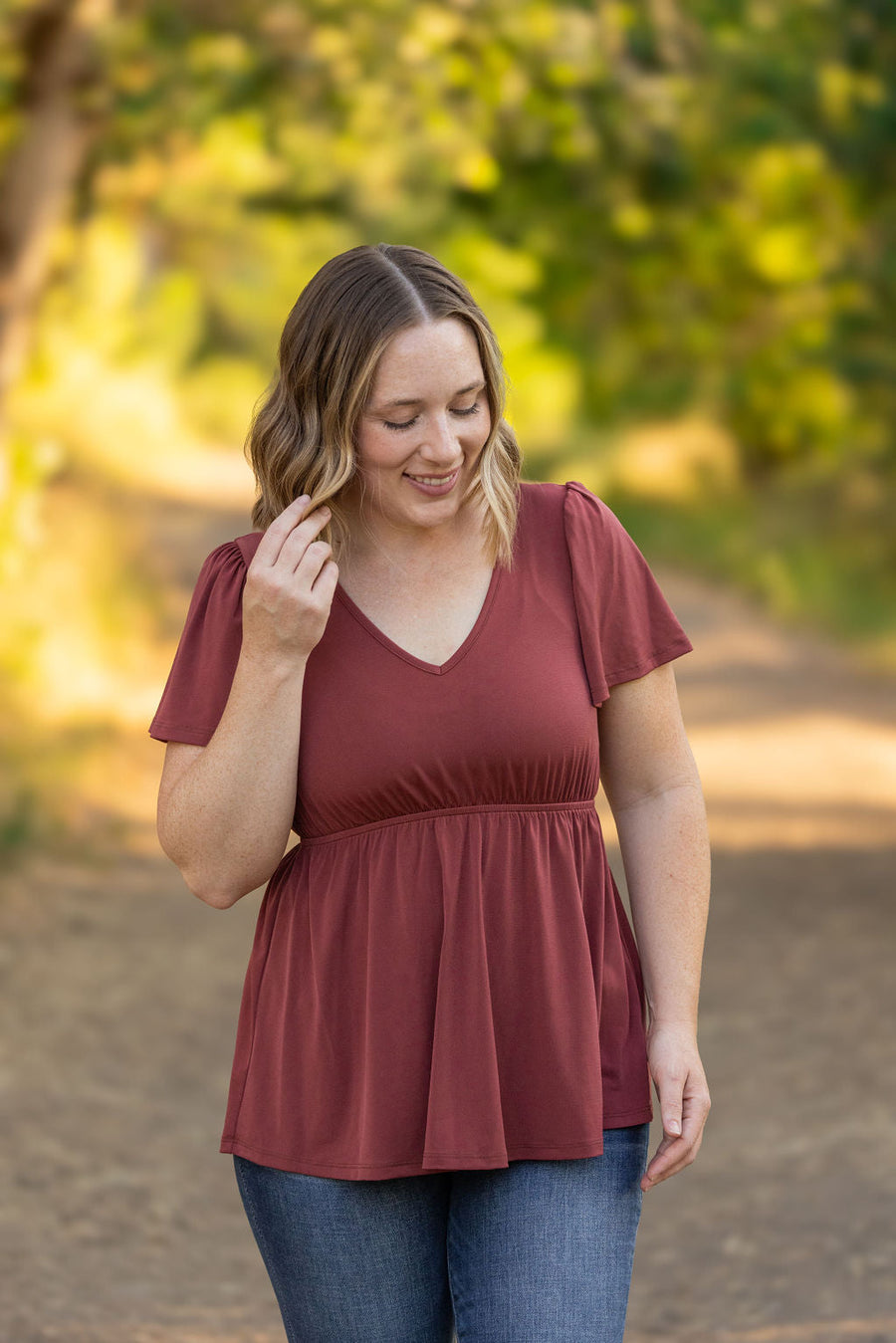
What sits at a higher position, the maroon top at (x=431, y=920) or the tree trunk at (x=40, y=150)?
the tree trunk at (x=40, y=150)

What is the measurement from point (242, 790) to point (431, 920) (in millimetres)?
283

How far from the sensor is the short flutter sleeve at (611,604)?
2.15 meters

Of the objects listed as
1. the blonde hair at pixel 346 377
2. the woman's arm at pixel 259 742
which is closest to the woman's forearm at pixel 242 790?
the woman's arm at pixel 259 742

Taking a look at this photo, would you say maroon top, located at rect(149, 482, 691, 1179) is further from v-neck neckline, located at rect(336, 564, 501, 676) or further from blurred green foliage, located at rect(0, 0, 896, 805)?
blurred green foliage, located at rect(0, 0, 896, 805)

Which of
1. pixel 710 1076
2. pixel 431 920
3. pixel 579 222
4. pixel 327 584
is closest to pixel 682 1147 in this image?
pixel 431 920

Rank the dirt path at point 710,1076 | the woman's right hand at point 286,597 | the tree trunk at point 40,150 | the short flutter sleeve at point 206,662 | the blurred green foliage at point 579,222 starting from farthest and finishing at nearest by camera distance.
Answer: the tree trunk at point 40,150 < the blurred green foliage at point 579,222 < the dirt path at point 710,1076 < the short flutter sleeve at point 206,662 < the woman's right hand at point 286,597

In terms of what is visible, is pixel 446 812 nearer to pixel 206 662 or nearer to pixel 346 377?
pixel 206 662

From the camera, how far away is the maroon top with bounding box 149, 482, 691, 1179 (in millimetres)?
2027

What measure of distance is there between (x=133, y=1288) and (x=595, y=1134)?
265 centimetres

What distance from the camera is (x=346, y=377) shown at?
2.08m

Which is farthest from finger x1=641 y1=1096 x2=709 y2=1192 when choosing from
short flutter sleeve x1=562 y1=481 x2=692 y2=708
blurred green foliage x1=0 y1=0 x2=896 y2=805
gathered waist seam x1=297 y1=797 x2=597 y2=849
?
blurred green foliage x1=0 y1=0 x2=896 y2=805

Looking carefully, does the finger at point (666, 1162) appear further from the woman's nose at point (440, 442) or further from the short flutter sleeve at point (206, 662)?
the woman's nose at point (440, 442)

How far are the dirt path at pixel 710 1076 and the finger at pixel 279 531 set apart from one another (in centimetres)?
256

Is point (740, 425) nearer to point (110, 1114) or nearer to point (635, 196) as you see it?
point (635, 196)
